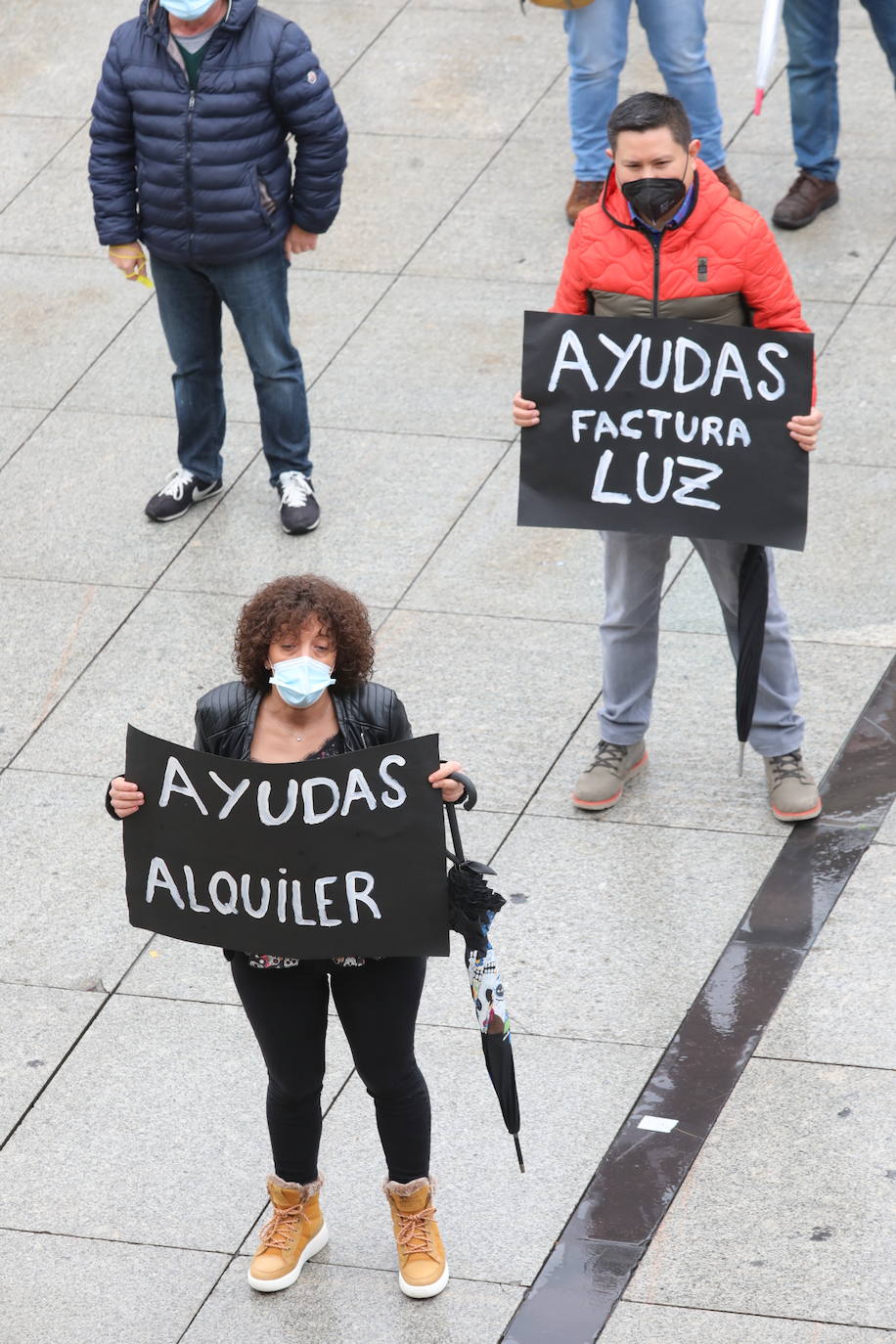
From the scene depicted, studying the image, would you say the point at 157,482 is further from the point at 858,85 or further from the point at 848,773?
the point at 858,85

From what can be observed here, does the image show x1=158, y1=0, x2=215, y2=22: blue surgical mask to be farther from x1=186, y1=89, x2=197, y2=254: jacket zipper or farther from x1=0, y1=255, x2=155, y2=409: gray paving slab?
x1=0, y1=255, x2=155, y2=409: gray paving slab

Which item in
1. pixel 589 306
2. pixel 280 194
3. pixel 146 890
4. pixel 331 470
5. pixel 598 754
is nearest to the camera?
pixel 146 890

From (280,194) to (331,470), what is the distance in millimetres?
1185

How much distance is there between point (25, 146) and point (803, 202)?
4084mm

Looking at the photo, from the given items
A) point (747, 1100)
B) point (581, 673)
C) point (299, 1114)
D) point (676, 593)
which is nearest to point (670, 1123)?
point (747, 1100)

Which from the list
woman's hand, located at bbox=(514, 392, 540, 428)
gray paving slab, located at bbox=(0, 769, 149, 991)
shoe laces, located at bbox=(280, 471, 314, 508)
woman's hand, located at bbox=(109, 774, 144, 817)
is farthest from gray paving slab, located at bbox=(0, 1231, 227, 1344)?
shoe laces, located at bbox=(280, 471, 314, 508)

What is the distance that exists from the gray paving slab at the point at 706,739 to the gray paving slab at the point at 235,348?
2.31 metres

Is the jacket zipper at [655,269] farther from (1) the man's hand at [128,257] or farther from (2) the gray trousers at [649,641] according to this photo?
(1) the man's hand at [128,257]

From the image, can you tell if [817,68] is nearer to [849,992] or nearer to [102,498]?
[102,498]

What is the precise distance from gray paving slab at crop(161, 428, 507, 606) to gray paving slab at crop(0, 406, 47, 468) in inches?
39.6

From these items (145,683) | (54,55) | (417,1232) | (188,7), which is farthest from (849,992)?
(54,55)

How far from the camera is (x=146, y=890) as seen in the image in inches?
183

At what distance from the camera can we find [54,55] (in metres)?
11.5

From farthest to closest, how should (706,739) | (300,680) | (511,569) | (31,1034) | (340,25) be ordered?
(340,25)
(511,569)
(706,739)
(31,1034)
(300,680)
